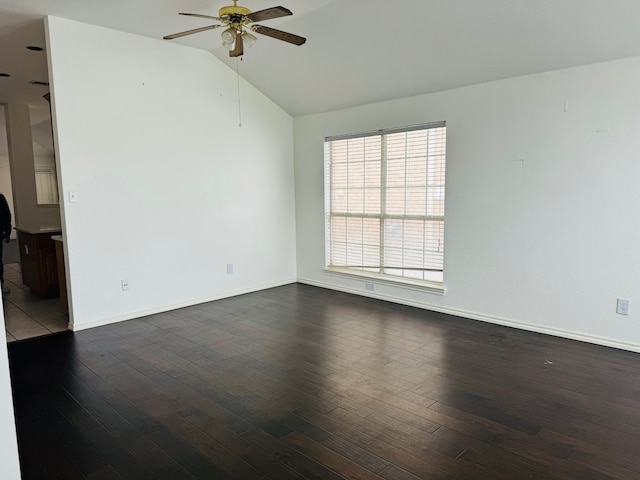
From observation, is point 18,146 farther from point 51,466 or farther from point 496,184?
point 496,184

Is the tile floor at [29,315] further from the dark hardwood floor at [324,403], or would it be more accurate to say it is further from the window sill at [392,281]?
the window sill at [392,281]

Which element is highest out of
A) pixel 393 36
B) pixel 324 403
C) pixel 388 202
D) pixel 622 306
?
pixel 393 36

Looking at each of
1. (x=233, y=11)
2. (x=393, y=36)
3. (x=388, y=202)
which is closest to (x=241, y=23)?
(x=233, y=11)

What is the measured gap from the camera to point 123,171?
4.24m

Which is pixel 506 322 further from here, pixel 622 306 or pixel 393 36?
pixel 393 36

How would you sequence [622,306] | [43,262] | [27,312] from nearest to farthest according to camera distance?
[622,306] < [27,312] < [43,262]

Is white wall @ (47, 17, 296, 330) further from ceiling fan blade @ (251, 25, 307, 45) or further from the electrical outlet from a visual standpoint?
the electrical outlet

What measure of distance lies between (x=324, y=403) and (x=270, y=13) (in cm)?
250

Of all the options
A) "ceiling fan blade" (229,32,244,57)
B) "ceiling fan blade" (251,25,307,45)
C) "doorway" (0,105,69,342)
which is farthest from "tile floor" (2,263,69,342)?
"ceiling fan blade" (251,25,307,45)

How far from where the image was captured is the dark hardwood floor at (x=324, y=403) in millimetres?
2055

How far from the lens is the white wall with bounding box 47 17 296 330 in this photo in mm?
3938

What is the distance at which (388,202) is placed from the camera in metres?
4.91

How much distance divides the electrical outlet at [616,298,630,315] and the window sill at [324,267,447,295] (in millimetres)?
1495

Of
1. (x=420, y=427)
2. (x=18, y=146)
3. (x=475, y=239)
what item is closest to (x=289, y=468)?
(x=420, y=427)
